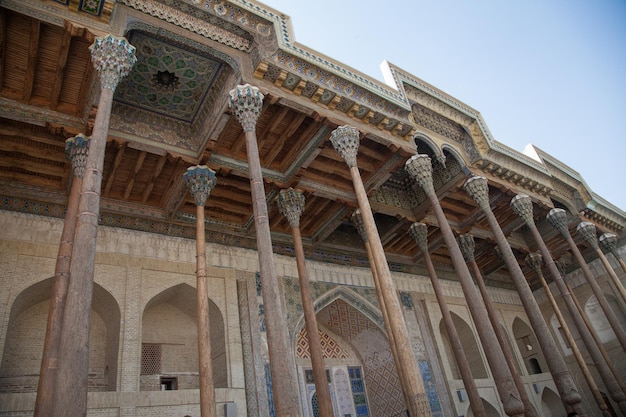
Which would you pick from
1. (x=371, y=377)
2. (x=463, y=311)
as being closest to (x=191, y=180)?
(x=371, y=377)

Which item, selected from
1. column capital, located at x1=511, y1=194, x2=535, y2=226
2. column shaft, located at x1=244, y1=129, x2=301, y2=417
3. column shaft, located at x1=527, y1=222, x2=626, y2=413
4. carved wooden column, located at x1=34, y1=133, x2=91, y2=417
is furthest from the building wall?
column capital, located at x1=511, y1=194, x2=535, y2=226

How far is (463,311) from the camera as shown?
14.1 m

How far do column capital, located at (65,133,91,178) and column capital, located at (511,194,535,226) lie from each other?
9362mm

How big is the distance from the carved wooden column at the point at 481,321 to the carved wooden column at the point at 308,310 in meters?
2.42

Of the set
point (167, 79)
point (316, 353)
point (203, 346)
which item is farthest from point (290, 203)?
point (203, 346)

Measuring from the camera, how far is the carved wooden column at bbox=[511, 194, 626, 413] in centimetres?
920

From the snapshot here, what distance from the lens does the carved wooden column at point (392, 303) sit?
5824 mm

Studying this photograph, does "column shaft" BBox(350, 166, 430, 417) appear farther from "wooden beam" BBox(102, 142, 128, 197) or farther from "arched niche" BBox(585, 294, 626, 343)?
"arched niche" BBox(585, 294, 626, 343)

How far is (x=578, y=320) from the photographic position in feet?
33.4

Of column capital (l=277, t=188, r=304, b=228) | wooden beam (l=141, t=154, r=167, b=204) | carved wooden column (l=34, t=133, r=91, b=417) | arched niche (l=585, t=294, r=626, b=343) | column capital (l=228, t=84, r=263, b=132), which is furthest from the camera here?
arched niche (l=585, t=294, r=626, b=343)

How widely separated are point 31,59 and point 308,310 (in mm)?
5665

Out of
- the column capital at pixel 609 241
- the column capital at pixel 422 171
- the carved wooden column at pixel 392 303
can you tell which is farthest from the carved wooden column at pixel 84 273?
the column capital at pixel 609 241

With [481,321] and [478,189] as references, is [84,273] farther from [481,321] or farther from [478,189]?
[478,189]

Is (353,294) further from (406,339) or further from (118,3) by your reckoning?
(118,3)
